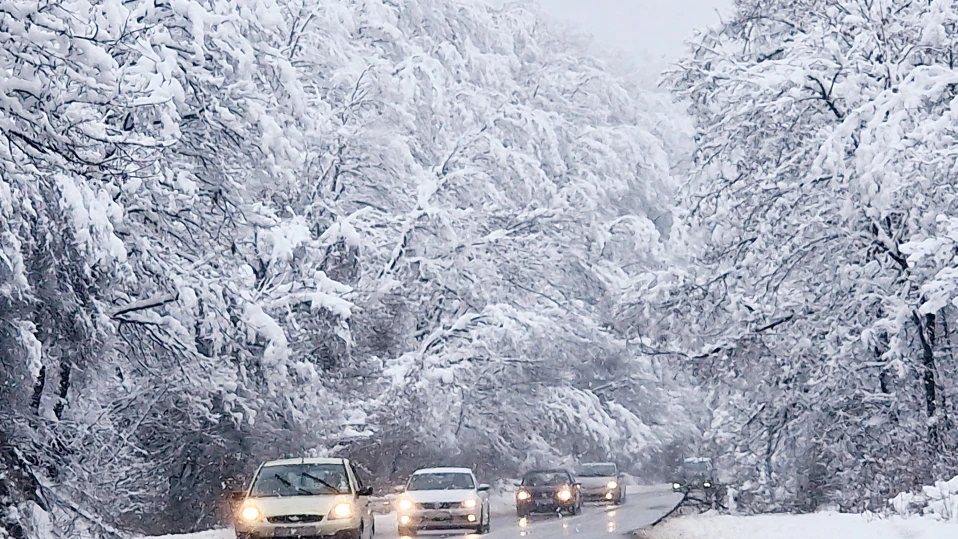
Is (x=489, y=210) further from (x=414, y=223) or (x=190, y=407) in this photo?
(x=190, y=407)

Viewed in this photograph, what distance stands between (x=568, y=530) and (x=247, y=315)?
376 inches

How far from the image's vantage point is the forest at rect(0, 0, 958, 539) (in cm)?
1928

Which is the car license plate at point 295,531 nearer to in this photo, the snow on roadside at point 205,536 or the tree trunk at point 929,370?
the snow on roadside at point 205,536

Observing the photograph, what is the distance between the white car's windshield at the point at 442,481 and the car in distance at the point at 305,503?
740 cm

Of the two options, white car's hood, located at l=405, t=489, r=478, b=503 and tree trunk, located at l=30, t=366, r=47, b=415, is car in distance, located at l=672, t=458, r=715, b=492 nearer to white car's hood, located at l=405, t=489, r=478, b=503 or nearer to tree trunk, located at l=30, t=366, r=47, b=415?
white car's hood, located at l=405, t=489, r=478, b=503

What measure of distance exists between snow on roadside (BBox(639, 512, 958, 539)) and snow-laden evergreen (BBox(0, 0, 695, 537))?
21.4ft

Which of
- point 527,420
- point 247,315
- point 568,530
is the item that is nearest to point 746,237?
point 568,530

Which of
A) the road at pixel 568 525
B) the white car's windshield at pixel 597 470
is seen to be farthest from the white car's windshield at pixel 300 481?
the white car's windshield at pixel 597 470

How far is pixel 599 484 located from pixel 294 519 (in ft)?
98.1

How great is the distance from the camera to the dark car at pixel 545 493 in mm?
38594

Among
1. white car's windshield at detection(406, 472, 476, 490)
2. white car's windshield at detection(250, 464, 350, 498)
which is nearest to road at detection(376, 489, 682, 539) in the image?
white car's windshield at detection(406, 472, 476, 490)

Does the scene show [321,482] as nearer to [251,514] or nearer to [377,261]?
[251,514]

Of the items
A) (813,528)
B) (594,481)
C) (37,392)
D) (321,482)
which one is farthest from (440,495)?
(594,481)

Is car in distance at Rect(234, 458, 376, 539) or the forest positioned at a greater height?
the forest
